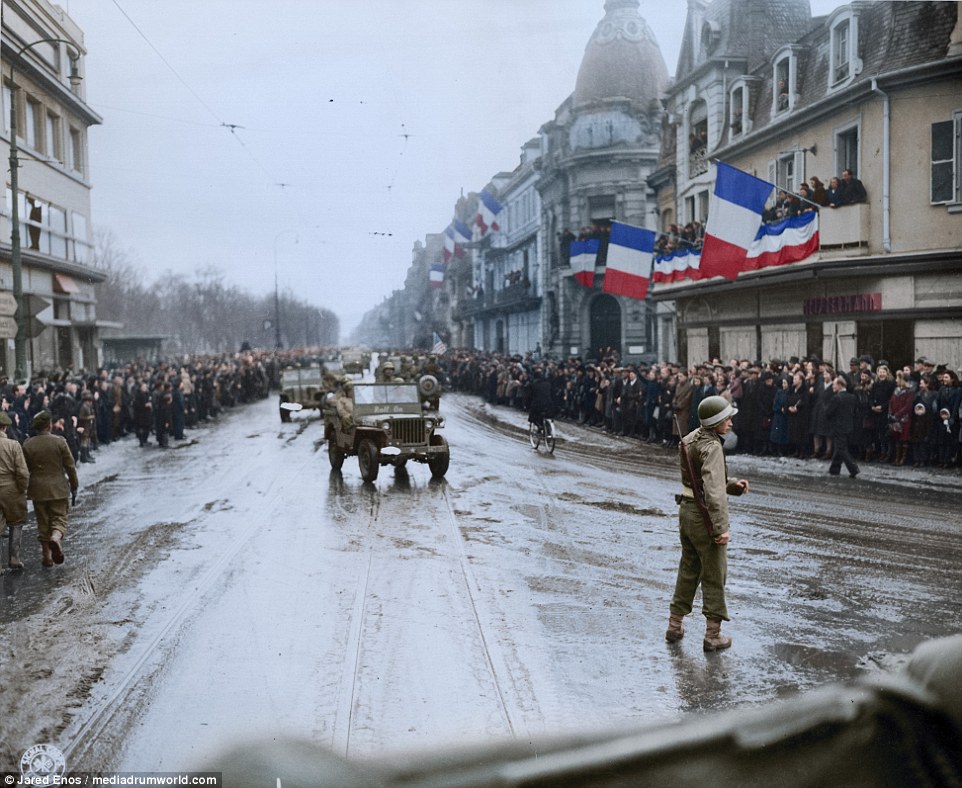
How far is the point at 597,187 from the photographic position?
47.7 meters

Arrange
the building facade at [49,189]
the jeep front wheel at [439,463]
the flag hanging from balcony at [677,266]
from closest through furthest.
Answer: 1. the jeep front wheel at [439,463]
2. the building facade at [49,189]
3. the flag hanging from balcony at [677,266]

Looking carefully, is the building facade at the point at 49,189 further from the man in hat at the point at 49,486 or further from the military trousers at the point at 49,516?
the military trousers at the point at 49,516

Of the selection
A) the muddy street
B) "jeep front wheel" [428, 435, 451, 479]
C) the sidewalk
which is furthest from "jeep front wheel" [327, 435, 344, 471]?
the sidewalk

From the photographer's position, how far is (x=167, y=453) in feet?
75.0

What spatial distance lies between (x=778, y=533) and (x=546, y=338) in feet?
128

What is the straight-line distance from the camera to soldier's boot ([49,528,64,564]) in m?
10.4

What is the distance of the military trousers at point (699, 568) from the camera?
704cm

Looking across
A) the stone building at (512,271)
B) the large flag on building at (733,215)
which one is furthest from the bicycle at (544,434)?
the stone building at (512,271)

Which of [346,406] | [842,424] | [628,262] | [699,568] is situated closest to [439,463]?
[346,406]

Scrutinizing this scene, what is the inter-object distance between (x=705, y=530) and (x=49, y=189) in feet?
75.6

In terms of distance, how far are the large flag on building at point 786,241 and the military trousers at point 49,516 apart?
16819mm

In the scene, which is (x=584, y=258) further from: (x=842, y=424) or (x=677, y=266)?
(x=842, y=424)

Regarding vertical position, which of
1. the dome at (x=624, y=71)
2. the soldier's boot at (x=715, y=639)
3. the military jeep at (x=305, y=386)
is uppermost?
the dome at (x=624, y=71)

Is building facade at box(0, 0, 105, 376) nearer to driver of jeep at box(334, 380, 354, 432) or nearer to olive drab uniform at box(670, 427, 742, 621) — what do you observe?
driver of jeep at box(334, 380, 354, 432)
